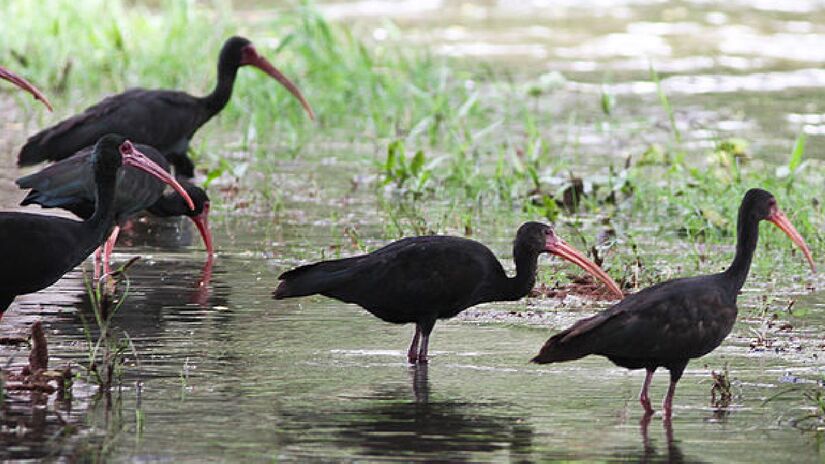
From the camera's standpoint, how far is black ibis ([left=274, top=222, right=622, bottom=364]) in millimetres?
9586

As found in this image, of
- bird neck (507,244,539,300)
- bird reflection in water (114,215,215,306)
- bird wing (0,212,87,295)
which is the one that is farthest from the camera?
bird reflection in water (114,215,215,306)

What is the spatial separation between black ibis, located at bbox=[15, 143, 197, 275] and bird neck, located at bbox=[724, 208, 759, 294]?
3749mm

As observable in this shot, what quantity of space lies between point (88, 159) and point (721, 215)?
4559 mm

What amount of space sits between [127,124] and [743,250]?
6.51 metres

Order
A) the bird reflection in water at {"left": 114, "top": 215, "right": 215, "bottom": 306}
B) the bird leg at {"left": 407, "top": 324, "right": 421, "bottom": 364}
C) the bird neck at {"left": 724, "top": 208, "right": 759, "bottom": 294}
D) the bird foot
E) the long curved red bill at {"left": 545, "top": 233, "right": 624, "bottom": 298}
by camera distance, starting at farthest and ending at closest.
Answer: the bird reflection in water at {"left": 114, "top": 215, "right": 215, "bottom": 306} → the long curved red bill at {"left": 545, "top": 233, "right": 624, "bottom": 298} → the bird leg at {"left": 407, "top": 324, "right": 421, "bottom": 364} → the bird neck at {"left": 724, "top": 208, "right": 759, "bottom": 294} → the bird foot

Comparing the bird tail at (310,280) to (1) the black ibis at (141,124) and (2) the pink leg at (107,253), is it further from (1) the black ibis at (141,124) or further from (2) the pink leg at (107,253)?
(1) the black ibis at (141,124)

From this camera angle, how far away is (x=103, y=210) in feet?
32.0

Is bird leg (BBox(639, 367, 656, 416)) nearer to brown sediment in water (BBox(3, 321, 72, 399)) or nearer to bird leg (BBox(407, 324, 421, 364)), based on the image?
bird leg (BBox(407, 324, 421, 364))

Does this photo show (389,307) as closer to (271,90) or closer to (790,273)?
(790,273)

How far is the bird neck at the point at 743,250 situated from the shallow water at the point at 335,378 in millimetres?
514

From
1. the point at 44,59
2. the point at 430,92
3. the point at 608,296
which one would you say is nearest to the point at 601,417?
the point at 608,296

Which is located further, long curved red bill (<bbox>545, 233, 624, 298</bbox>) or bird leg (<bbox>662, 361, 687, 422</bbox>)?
long curved red bill (<bbox>545, 233, 624, 298</bbox>)

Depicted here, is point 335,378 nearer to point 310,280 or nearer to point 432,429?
point 310,280

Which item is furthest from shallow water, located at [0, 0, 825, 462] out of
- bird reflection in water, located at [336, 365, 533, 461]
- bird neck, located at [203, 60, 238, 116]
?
bird neck, located at [203, 60, 238, 116]
